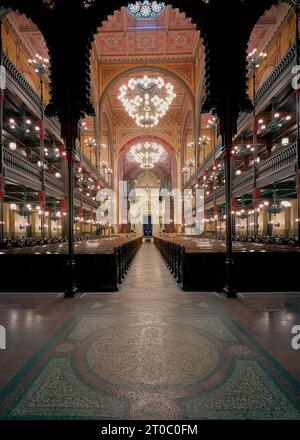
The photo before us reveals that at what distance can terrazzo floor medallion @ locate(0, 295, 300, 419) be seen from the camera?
175 cm

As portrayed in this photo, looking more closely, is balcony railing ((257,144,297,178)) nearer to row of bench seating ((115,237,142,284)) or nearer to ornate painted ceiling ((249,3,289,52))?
row of bench seating ((115,237,142,284))

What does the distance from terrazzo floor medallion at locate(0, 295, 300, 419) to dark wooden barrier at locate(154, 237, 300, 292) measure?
1.84 meters

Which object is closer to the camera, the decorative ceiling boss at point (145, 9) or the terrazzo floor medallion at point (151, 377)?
the terrazzo floor medallion at point (151, 377)

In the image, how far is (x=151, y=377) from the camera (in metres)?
2.14

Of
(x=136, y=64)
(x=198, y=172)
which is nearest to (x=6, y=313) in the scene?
(x=198, y=172)

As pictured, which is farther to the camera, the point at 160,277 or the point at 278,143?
the point at 278,143

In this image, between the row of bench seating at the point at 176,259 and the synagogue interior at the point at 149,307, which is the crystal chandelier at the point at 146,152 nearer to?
the synagogue interior at the point at 149,307

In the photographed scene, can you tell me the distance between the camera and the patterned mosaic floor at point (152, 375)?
1.75 meters

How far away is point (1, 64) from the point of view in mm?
10469

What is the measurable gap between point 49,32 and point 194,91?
21.4m

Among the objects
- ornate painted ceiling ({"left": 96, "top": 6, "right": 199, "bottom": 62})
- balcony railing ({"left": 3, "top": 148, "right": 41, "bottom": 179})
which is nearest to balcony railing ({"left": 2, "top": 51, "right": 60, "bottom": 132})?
balcony railing ({"left": 3, "top": 148, "right": 41, "bottom": 179})

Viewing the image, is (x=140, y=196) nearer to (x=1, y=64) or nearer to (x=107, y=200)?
(x=107, y=200)

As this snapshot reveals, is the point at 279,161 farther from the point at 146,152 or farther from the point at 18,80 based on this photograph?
the point at 146,152

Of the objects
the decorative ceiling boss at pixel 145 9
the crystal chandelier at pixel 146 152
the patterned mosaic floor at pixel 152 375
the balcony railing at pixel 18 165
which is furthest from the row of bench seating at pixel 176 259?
the crystal chandelier at pixel 146 152
